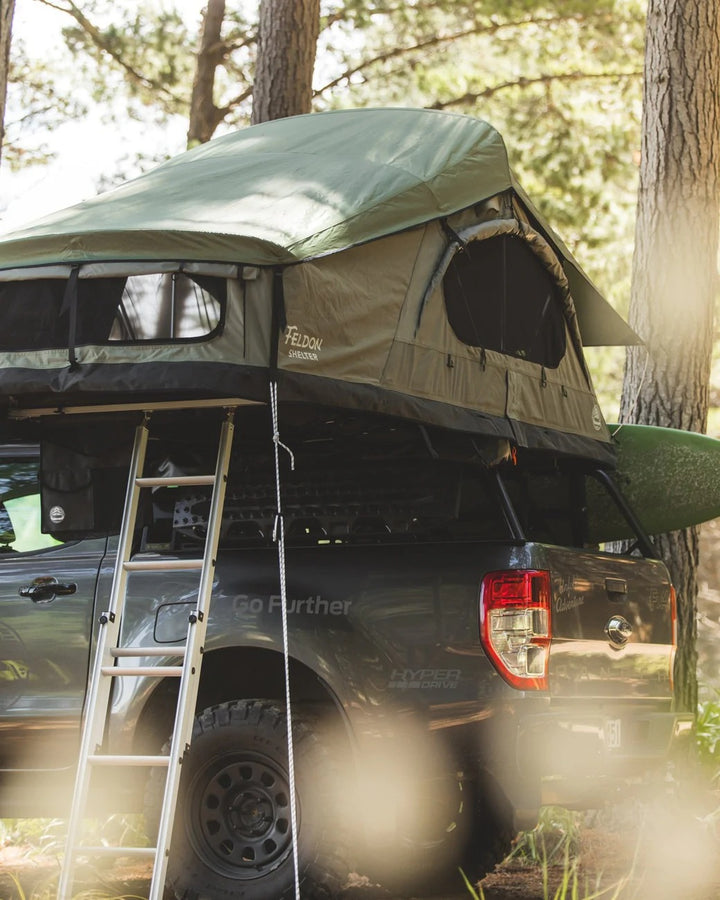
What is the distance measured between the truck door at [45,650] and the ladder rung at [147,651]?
14.4 inches

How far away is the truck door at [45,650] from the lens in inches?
201

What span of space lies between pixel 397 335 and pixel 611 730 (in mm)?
1755

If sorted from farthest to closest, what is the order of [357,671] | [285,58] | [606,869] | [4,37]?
[285,58] < [4,37] < [606,869] < [357,671]

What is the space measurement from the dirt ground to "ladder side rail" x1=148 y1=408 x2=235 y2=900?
0.76 meters

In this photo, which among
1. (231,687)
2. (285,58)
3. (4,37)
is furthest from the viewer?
(285,58)

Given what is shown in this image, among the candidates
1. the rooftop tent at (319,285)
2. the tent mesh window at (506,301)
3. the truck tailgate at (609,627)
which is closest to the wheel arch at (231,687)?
the truck tailgate at (609,627)

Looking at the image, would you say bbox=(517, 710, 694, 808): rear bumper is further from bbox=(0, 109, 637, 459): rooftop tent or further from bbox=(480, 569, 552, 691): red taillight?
bbox=(0, 109, 637, 459): rooftop tent

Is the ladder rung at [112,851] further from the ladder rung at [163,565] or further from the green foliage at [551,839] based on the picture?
the green foliage at [551,839]

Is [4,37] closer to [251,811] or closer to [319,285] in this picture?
[319,285]

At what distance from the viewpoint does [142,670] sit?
4.62 meters

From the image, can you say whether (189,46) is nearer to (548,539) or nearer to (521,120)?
(521,120)

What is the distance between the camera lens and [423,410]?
15.7ft

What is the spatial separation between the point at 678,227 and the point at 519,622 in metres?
4.34

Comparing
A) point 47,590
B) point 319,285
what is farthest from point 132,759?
point 319,285
